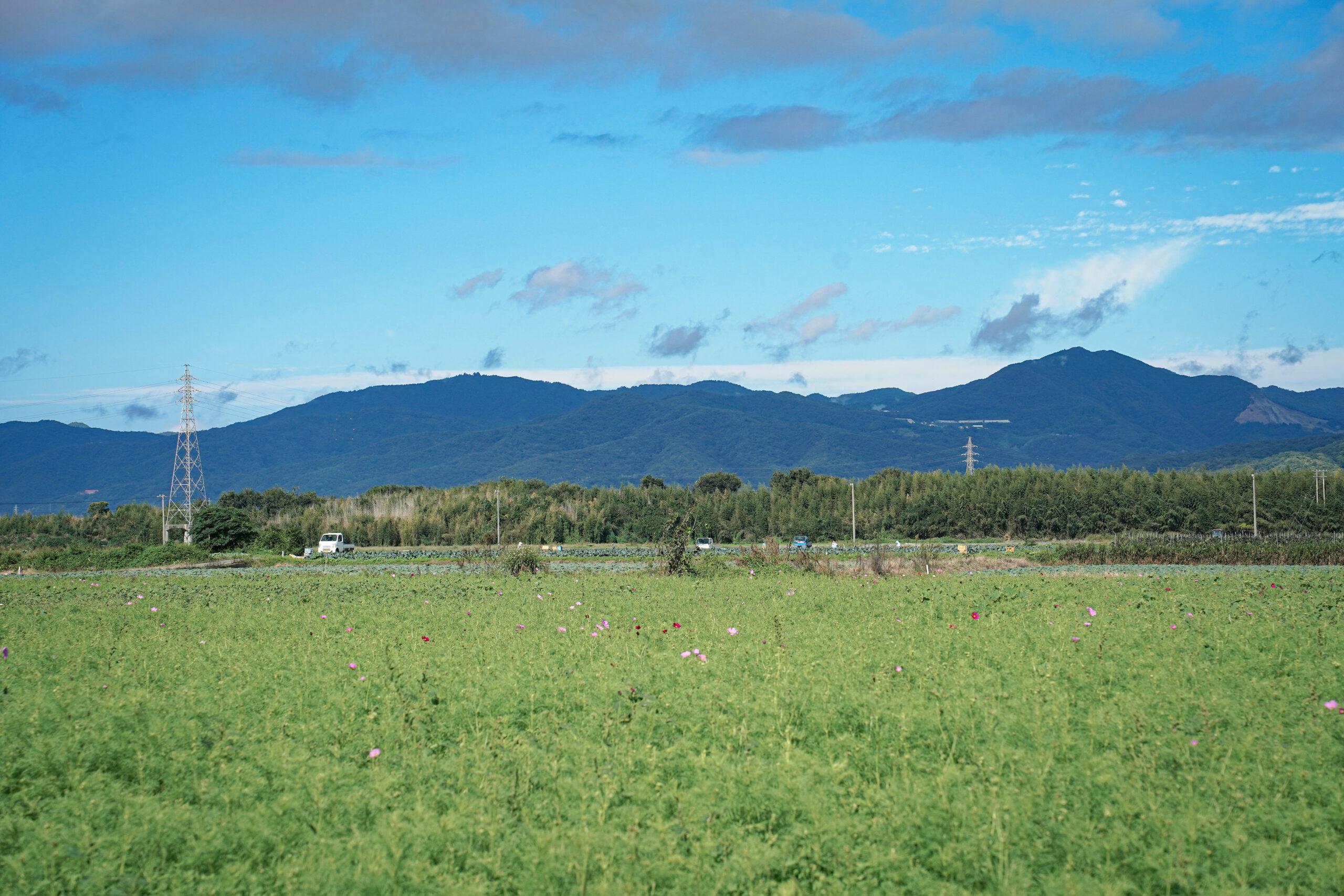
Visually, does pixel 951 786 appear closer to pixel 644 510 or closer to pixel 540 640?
pixel 540 640

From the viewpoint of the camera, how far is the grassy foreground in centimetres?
587

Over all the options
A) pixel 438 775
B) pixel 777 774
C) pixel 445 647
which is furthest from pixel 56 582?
pixel 777 774

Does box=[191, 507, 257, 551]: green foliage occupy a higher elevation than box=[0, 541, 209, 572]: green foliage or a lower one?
higher

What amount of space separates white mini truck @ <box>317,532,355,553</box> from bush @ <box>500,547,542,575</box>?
81.7 feet

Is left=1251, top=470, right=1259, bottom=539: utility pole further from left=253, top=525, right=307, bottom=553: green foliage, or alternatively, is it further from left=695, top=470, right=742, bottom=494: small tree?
left=695, top=470, right=742, bottom=494: small tree

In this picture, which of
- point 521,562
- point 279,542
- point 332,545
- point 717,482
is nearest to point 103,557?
point 279,542

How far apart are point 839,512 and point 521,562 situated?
4007cm

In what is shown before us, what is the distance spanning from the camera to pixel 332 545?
50656 mm

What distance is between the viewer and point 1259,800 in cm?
654

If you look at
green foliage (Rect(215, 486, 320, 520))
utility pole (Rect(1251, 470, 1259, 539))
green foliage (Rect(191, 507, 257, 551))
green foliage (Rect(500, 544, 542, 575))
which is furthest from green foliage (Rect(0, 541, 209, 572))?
utility pole (Rect(1251, 470, 1259, 539))

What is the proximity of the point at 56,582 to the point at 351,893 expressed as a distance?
2764 centimetres

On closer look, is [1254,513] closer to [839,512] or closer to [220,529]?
[839,512]

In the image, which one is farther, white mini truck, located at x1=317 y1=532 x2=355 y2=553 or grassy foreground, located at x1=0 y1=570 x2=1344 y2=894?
white mini truck, located at x1=317 y1=532 x2=355 y2=553

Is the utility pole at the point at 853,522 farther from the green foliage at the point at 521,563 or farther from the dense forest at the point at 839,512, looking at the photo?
the green foliage at the point at 521,563
